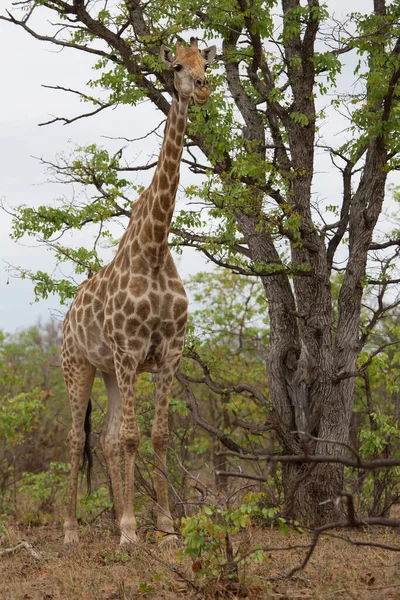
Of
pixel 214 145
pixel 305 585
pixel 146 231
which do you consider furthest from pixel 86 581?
pixel 214 145

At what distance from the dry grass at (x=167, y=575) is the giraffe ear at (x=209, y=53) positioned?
4716mm

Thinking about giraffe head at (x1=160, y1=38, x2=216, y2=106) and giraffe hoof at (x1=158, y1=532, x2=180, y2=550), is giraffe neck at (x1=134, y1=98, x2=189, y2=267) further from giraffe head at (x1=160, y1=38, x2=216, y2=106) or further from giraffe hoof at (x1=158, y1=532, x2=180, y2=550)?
giraffe hoof at (x1=158, y1=532, x2=180, y2=550)

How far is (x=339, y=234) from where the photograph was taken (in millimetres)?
11578

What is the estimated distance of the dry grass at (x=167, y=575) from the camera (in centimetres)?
562

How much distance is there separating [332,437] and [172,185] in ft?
14.3

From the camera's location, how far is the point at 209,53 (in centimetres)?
805

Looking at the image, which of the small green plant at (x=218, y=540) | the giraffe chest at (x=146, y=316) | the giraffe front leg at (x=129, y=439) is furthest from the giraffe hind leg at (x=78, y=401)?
the small green plant at (x=218, y=540)

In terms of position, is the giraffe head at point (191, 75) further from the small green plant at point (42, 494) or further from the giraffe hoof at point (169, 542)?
the small green plant at point (42, 494)

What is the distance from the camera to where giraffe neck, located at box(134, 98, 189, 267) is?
7902 millimetres

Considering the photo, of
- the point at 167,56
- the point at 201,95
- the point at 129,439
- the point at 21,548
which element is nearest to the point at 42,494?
the point at 21,548

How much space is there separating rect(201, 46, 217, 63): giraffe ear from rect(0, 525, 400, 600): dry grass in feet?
15.5

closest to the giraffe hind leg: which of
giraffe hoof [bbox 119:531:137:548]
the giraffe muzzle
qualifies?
giraffe hoof [bbox 119:531:137:548]

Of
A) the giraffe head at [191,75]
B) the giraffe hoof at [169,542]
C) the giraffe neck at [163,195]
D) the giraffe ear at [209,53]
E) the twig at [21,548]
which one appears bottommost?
the twig at [21,548]

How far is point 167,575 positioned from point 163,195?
3744mm
